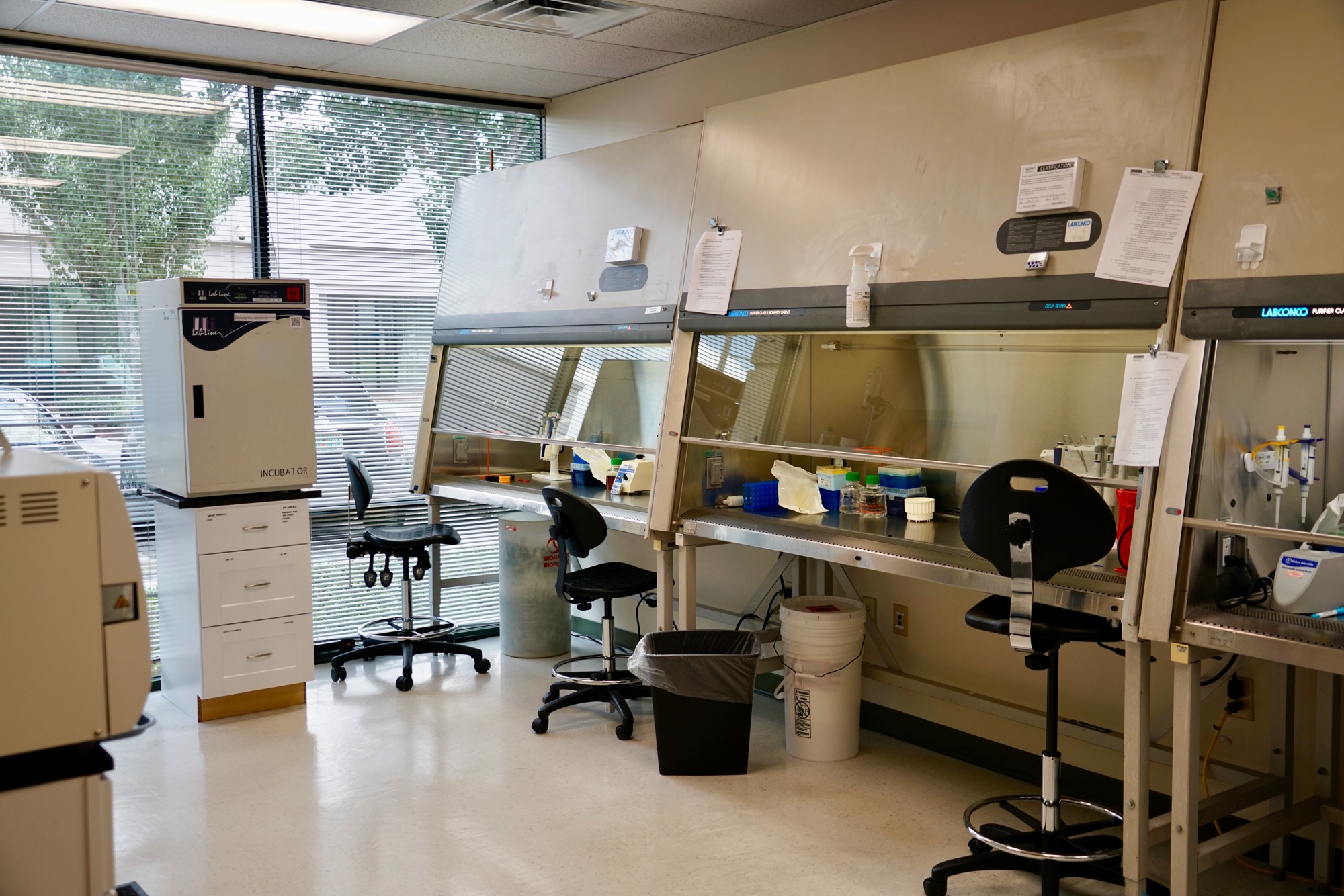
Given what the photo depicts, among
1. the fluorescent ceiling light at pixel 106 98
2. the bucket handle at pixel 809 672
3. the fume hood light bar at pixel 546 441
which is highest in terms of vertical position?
the fluorescent ceiling light at pixel 106 98

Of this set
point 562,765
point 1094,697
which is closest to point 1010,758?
point 1094,697

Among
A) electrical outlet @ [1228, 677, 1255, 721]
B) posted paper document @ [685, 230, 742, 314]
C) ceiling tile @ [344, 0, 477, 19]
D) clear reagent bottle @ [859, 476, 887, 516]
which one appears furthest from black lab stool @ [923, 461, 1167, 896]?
ceiling tile @ [344, 0, 477, 19]

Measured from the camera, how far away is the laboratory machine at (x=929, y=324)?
2418mm

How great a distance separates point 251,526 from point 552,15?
7.20 feet

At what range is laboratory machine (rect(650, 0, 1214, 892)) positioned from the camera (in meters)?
2.42

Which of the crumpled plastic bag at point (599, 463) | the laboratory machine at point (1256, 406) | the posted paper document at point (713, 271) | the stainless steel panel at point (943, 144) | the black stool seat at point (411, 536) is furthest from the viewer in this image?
the crumpled plastic bag at point (599, 463)

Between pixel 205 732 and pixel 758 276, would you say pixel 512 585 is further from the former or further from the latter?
pixel 758 276

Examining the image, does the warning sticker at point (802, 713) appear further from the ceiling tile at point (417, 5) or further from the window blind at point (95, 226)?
the window blind at point (95, 226)

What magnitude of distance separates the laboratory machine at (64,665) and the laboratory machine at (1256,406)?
78.4 inches

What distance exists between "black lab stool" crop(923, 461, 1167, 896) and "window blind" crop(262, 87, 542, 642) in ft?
9.97

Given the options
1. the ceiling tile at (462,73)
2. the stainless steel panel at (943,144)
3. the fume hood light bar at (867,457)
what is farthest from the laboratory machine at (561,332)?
the ceiling tile at (462,73)

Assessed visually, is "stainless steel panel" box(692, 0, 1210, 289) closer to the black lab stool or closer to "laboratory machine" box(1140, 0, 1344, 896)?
"laboratory machine" box(1140, 0, 1344, 896)

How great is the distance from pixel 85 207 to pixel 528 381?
1.89 m

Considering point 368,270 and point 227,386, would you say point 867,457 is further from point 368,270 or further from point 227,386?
point 368,270
